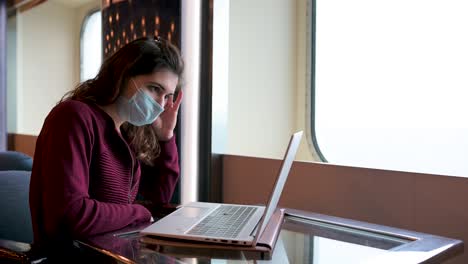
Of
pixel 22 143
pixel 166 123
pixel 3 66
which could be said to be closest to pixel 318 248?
pixel 166 123

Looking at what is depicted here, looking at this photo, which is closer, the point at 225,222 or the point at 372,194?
the point at 225,222

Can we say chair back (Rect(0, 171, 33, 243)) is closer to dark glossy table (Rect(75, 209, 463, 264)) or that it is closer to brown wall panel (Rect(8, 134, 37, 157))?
dark glossy table (Rect(75, 209, 463, 264))

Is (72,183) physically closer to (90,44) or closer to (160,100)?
(160,100)

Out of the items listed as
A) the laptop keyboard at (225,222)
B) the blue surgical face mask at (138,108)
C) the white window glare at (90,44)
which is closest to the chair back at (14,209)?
the blue surgical face mask at (138,108)

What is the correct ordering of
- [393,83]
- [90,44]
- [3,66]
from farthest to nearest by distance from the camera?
[90,44] < [3,66] < [393,83]

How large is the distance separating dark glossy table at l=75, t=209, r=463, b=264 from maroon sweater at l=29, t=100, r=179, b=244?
5 cm

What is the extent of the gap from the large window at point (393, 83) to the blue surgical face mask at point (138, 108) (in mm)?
832

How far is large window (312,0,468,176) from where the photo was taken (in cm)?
203

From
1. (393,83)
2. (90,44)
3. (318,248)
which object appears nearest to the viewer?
(318,248)

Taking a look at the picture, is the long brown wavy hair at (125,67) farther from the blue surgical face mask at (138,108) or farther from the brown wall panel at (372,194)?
the brown wall panel at (372,194)

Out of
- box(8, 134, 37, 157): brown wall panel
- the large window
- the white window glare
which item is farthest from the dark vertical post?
the large window

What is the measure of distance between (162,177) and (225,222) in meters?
0.59

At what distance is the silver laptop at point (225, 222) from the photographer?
962 millimetres

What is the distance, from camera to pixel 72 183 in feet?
3.67
